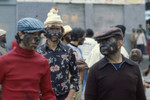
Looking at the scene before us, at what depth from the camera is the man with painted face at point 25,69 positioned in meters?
4.02

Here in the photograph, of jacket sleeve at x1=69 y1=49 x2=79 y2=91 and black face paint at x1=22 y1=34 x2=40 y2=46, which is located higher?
black face paint at x1=22 y1=34 x2=40 y2=46

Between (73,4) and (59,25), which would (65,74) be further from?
(73,4)

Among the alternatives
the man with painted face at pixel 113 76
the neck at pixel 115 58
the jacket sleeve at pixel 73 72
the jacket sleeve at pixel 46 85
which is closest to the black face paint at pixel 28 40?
the jacket sleeve at pixel 46 85

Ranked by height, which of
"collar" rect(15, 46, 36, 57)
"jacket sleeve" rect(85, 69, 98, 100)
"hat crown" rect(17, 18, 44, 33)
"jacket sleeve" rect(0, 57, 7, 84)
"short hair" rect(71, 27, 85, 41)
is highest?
"hat crown" rect(17, 18, 44, 33)

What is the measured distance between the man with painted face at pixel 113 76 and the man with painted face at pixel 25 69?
0.51m

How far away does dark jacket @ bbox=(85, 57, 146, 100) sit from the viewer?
439cm

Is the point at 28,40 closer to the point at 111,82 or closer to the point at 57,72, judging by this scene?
the point at 111,82

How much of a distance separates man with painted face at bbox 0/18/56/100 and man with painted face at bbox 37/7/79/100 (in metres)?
0.93

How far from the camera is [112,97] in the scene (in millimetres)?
4398

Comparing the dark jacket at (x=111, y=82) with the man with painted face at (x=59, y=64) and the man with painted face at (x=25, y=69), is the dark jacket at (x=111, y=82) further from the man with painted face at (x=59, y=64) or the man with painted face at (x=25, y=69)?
the man with painted face at (x=59, y=64)

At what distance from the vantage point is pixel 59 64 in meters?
5.33

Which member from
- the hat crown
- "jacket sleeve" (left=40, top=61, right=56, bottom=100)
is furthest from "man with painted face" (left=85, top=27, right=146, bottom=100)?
the hat crown

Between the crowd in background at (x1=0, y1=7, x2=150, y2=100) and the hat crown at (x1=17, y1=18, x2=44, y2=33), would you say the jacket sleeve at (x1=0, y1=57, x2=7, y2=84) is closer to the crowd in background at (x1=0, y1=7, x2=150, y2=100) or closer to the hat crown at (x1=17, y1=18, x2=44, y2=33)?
the crowd in background at (x1=0, y1=7, x2=150, y2=100)

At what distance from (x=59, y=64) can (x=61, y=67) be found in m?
0.05
